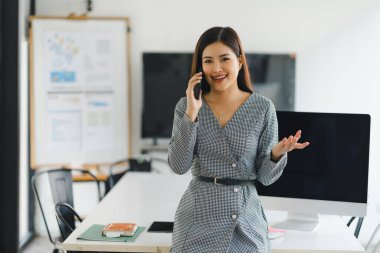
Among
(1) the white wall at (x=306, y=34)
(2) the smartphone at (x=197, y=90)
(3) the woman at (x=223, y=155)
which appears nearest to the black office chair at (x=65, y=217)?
(3) the woman at (x=223, y=155)

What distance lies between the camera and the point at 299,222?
7.85ft

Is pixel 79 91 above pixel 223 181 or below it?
above

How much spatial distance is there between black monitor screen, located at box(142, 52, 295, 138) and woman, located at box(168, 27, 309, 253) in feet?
8.42

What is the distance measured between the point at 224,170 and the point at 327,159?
0.64m

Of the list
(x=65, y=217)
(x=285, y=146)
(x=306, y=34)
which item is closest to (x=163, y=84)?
(x=306, y=34)

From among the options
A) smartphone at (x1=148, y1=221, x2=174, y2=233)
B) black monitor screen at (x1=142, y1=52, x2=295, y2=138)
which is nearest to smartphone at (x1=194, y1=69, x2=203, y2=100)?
smartphone at (x1=148, y1=221, x2=174, y2=233)

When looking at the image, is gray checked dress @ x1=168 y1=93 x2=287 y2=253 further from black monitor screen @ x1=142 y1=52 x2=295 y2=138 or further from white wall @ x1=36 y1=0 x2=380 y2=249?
white wall @ x1=36 y1=0 x2=380 y2=249

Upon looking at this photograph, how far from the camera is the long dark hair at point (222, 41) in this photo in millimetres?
1902

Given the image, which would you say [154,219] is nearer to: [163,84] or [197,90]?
[197,90]

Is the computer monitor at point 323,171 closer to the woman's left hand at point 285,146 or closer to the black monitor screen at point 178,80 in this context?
the woman's left hand at point 285,146

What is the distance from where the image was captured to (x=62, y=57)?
15.1 ft

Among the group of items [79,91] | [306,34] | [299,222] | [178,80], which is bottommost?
[299,222]

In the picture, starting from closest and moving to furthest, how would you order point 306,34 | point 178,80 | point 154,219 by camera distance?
A: point 154,219 < point 178,80 < point 306,34

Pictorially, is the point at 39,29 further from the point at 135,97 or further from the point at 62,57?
the point at 135,97
